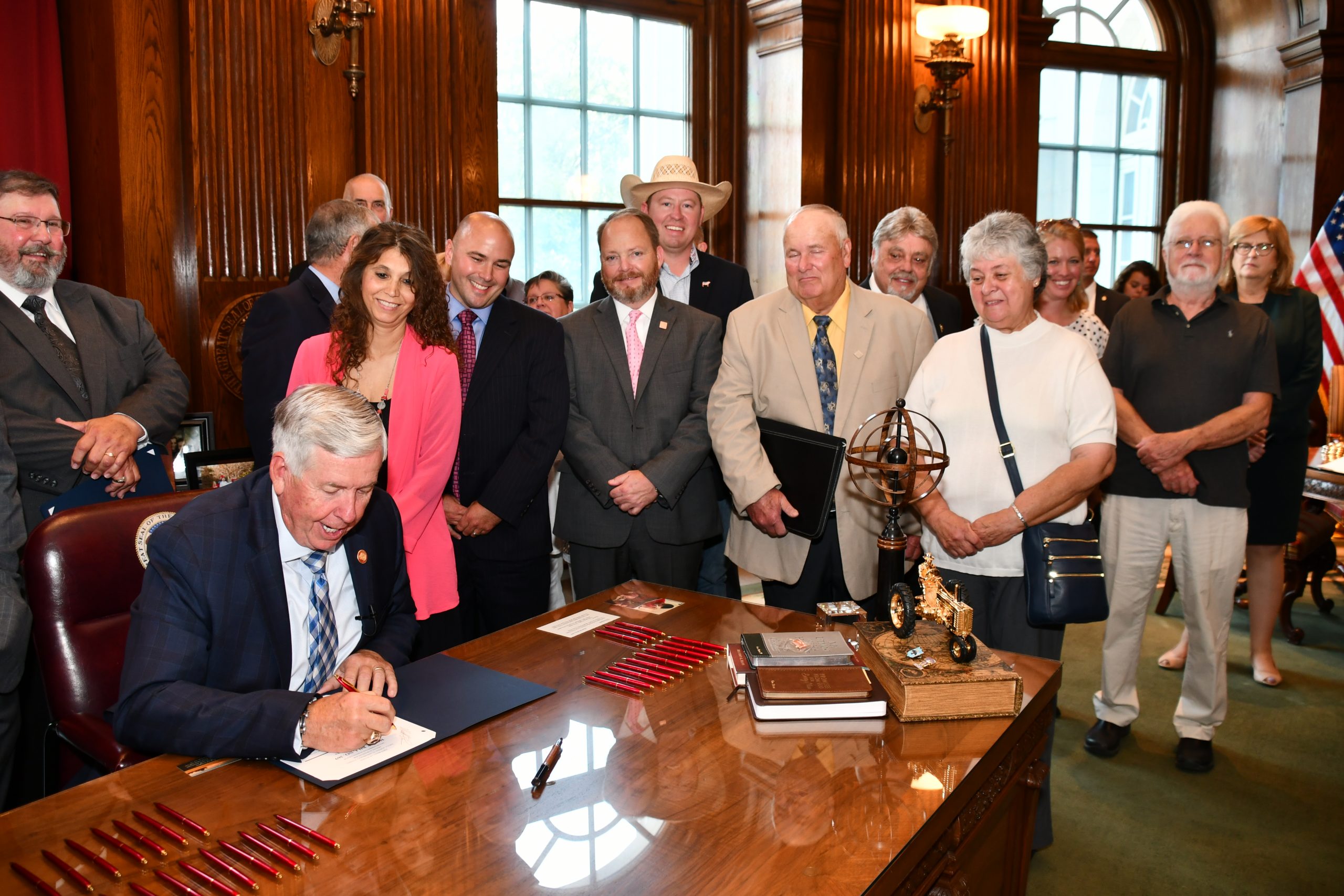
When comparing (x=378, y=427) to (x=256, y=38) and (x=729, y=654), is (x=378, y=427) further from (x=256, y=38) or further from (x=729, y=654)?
(x=256, y=38)

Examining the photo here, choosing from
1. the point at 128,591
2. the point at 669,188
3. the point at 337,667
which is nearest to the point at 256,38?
the point at 669,188

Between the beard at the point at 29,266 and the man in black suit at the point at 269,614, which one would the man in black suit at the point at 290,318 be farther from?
the man in black suit at the point at 269,614

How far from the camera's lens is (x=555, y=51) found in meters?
5.36

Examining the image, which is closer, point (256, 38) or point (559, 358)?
point (559, 358)

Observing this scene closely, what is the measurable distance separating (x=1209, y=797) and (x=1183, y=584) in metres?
0.70

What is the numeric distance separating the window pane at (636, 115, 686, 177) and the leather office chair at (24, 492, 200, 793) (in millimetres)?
4176

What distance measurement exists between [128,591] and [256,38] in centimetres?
283

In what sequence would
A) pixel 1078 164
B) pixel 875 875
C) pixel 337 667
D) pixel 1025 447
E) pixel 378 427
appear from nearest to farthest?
pixel 875 875
pixel 378 427
pixel 337 667
pixel 1025 447
pixel 1078 164

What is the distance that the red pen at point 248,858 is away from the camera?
1271mm

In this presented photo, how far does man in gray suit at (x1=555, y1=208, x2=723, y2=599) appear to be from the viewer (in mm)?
3211

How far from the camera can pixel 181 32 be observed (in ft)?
12.8

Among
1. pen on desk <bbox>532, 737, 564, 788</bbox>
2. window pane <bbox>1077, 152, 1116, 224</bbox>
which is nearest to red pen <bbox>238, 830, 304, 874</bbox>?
pen on desk <bbox>532, 737, 564, 788</bbox>

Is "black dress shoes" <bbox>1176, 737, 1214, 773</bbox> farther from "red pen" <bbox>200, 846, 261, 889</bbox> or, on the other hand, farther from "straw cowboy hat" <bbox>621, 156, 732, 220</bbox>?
"red pen" <bbox>200, 846, 261, 889</bbox>

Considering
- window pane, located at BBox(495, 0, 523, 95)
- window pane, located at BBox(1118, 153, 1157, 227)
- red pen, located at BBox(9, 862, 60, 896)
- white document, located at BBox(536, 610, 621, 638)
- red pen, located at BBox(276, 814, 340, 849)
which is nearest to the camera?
red pen, located at BBox(9, 862, 60, 896)
